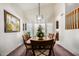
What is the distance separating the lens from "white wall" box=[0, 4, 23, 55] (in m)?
2.80

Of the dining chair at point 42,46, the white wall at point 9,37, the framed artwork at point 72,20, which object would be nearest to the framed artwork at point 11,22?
the white wall at point 9,37

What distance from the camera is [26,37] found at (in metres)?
2.94

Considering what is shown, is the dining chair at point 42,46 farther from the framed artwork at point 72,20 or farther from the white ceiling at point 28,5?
the white ceiling at point 28,5

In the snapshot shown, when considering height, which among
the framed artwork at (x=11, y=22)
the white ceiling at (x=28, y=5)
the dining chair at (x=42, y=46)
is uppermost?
the white ceiling at (x=28, y=5)

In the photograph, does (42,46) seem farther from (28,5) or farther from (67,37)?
(28,5)

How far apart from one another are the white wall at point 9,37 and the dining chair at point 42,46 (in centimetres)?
35

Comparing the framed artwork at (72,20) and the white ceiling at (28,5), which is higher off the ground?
the white ceiling at (28,5)

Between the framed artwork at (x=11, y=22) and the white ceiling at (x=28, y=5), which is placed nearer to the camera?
the white ceiling at (x=28, y=5)

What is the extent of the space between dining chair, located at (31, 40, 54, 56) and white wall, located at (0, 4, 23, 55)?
1.15ft

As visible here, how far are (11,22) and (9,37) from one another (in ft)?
1.21

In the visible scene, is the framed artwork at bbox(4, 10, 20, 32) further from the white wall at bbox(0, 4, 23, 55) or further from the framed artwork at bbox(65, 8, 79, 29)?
the framed artwork at bbox(65, 8, 79, 29)

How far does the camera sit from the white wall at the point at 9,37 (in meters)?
2.80

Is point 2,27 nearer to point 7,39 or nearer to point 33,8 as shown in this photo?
point 7,39

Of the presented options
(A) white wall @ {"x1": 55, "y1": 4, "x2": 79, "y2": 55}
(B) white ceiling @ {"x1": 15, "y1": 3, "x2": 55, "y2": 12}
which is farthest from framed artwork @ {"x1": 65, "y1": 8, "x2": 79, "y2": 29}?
(B) white ceiling @ {"x1": 15, "y1": 3, "x2": 55, "y2": 12}
